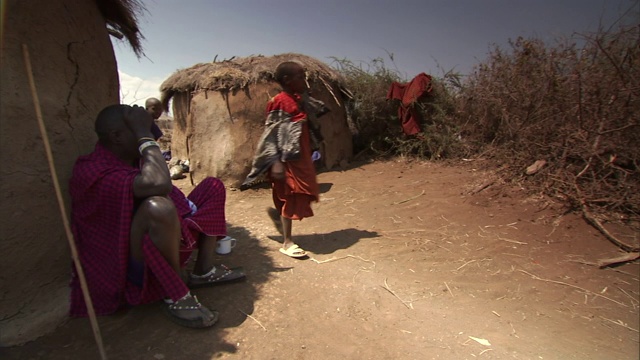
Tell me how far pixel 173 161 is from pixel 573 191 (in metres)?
6.39

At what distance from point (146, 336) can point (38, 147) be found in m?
1.22

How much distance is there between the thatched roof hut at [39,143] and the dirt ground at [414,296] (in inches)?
9.6

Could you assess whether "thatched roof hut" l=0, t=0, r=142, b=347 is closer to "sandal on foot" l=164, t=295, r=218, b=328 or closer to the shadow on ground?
the shadow on ground

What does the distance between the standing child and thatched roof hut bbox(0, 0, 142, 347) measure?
1.32m

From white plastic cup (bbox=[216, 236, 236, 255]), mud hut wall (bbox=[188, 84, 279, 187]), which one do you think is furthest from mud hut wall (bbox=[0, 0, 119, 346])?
mud hut wall (bbox=[188, 84, 279, 187])

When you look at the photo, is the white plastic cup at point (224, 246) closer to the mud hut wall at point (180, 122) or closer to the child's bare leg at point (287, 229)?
the child's bare leg at point (287, 229)

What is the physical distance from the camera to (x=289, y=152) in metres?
3.07

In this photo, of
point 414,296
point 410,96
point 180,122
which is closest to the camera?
point 414,296

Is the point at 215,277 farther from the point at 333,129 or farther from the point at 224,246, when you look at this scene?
the point at 333,129

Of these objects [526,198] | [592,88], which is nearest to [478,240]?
[526,198]

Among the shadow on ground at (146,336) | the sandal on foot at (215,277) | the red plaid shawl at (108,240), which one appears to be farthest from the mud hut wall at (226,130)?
the red plaid shawl at (108,240)

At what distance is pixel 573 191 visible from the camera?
3846 millimetres

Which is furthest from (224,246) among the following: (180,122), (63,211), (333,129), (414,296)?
(333,129)

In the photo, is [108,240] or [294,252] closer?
[108,240]
